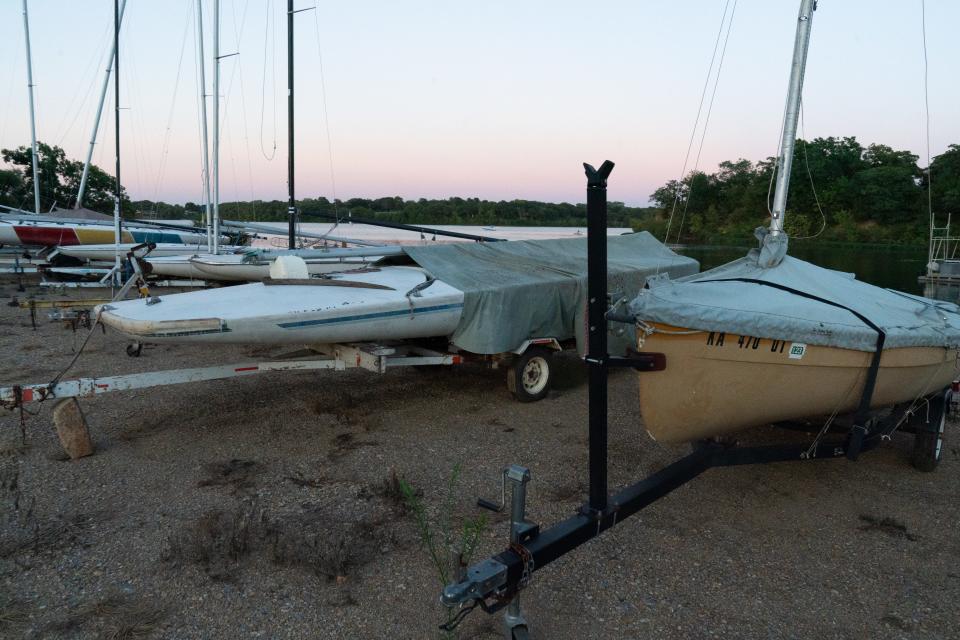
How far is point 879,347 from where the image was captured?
430cm

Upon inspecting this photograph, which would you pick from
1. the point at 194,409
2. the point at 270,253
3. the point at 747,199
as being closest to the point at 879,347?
the point at 194,409

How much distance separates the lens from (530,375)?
7.48m

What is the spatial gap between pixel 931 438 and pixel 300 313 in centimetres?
551

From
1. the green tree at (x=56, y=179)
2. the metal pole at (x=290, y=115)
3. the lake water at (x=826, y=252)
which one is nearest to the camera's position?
the metal pole at (x=290, y=115)

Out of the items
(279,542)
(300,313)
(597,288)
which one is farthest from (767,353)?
(300,313)

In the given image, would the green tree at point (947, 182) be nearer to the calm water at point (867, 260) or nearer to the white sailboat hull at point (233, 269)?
the calm water at point (867, 260)

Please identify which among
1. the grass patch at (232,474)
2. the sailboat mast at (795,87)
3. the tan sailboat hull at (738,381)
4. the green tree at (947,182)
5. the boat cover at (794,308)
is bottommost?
the grass patch at (232,474)

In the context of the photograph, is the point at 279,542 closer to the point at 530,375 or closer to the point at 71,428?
the point at 71,428

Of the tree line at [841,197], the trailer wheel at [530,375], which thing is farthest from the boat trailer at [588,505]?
the tree line at [841,197]

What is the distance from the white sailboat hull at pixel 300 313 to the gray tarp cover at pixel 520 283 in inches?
10.3

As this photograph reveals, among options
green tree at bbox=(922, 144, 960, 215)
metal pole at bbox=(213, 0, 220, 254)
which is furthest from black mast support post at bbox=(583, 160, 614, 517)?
green tree at bbox=(922, 144, 960, 215)

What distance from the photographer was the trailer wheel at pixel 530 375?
7297 mm

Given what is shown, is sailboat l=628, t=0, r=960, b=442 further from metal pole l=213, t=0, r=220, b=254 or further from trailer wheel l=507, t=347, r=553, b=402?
metal pole l=213, t=0, r=220, b=254

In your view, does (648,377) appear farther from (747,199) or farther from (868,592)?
(747,199)
